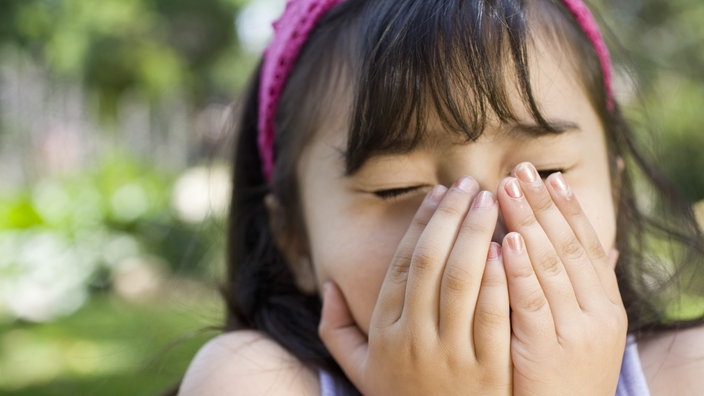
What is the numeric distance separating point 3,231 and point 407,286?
20.8 feet

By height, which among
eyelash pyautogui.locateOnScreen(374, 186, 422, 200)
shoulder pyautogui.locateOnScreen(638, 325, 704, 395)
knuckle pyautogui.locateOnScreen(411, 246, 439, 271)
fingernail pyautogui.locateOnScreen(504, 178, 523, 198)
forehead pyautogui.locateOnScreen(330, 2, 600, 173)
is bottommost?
shoulder pyautogui.locateOnScreen(638, 325, 704, 395)

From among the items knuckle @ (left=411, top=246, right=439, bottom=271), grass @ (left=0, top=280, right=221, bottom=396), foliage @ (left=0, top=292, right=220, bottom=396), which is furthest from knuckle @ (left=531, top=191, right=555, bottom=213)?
grass @ (left=0, top=280, right=221, bottom=396)

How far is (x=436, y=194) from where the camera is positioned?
160cm

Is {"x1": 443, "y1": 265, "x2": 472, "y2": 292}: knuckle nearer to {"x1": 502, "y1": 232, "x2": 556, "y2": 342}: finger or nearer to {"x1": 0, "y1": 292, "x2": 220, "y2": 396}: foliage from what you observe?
{"x1": 502, "y1": 232, "x2": 556, "y2": 342}: finger

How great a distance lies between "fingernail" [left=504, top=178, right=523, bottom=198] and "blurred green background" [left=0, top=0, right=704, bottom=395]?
Result: 956 mm

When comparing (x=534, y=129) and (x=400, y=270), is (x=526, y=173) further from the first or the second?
(x=400, y=270)

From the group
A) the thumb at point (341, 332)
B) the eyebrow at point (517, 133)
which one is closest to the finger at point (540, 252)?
the eyebrow at point (517, 133)

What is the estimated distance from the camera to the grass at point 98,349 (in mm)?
4427

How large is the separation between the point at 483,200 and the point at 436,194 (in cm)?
12

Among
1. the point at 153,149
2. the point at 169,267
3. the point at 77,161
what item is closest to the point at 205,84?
the point at 153,149

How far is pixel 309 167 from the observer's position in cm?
197

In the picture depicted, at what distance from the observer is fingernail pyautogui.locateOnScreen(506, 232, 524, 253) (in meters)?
1.48

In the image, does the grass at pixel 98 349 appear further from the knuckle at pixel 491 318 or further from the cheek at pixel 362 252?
the knuckle at pixel 491 318

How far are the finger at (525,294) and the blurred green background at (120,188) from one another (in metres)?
0.93
